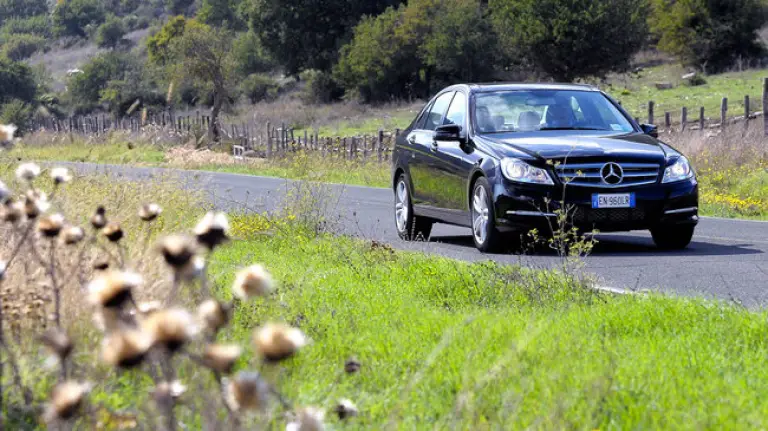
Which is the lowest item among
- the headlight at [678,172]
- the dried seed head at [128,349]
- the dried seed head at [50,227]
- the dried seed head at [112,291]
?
the headlight at [678,172]

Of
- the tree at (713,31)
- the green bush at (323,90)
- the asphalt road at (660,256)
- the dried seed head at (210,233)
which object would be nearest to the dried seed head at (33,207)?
the dried seed head at (210,233)

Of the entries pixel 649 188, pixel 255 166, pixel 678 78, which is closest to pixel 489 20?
pixel 678 78

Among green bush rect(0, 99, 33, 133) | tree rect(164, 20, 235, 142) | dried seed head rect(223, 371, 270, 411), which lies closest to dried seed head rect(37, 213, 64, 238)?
dried seed head rect(223, 371, 270, 411)

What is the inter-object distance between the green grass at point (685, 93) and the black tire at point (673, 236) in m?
27.4

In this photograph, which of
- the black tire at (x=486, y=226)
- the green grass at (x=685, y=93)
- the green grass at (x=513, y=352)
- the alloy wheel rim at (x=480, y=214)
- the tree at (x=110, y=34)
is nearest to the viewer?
the green grass at (x=513, y=352)

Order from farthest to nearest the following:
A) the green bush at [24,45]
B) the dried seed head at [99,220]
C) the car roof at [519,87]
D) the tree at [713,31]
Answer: the green bush at [24,45]
the tree at [713,31]
the car roof at [519,87]
the dried seed head at [99,220]

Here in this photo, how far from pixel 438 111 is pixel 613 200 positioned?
10.2 ft

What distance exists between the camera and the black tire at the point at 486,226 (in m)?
11.7

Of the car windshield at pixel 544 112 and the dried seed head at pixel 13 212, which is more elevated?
the dried seed head at pixel 13 212

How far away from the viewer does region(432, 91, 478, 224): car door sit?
12.5 metres

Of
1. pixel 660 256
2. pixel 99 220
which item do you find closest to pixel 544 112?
pixel 660 256

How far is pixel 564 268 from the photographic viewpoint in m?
8.30

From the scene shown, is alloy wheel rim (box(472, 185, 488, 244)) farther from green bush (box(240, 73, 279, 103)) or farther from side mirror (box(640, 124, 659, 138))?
green bush (box(240, 73, 279, 103))

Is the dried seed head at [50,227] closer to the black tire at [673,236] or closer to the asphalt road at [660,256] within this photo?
the asphalt road at [660,256]
